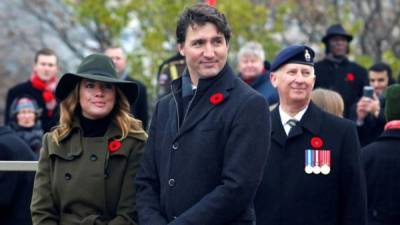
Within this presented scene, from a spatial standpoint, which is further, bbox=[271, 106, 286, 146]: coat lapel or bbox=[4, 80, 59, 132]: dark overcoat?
bbox=[4, 80, 59, 132]: dark overcoat

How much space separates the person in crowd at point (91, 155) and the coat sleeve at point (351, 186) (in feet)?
4.20

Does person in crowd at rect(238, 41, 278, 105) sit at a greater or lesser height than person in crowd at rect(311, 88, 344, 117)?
greater

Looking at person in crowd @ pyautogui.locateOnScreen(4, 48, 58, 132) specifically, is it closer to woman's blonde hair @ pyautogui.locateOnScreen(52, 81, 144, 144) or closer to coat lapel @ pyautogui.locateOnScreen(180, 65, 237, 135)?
woman's blonde hair @ pyautogui.locateOnScreen(52, 81, 144, 144)

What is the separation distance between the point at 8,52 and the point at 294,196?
13.7 meters

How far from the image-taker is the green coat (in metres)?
5.81

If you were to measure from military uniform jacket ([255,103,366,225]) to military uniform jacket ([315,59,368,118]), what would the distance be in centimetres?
449

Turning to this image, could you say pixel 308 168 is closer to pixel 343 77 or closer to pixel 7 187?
pixel 7 187

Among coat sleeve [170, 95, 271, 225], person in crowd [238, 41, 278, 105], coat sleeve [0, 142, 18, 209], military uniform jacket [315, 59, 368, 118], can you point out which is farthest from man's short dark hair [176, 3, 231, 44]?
military uniform jacket [315, 59, 368, 118]

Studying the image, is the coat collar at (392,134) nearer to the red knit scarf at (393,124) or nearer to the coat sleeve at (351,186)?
the red knit scarf at (393,124)

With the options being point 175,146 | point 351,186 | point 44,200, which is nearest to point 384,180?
point 351,186

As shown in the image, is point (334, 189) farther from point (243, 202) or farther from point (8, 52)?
point (8, 52)

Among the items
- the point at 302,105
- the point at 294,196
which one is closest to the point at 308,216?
the point at 294,196

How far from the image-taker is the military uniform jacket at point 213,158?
5.17 metres

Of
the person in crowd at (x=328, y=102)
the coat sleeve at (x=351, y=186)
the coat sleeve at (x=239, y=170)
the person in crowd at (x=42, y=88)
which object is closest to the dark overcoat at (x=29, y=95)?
the person in crowd at (x=42, y=88)
